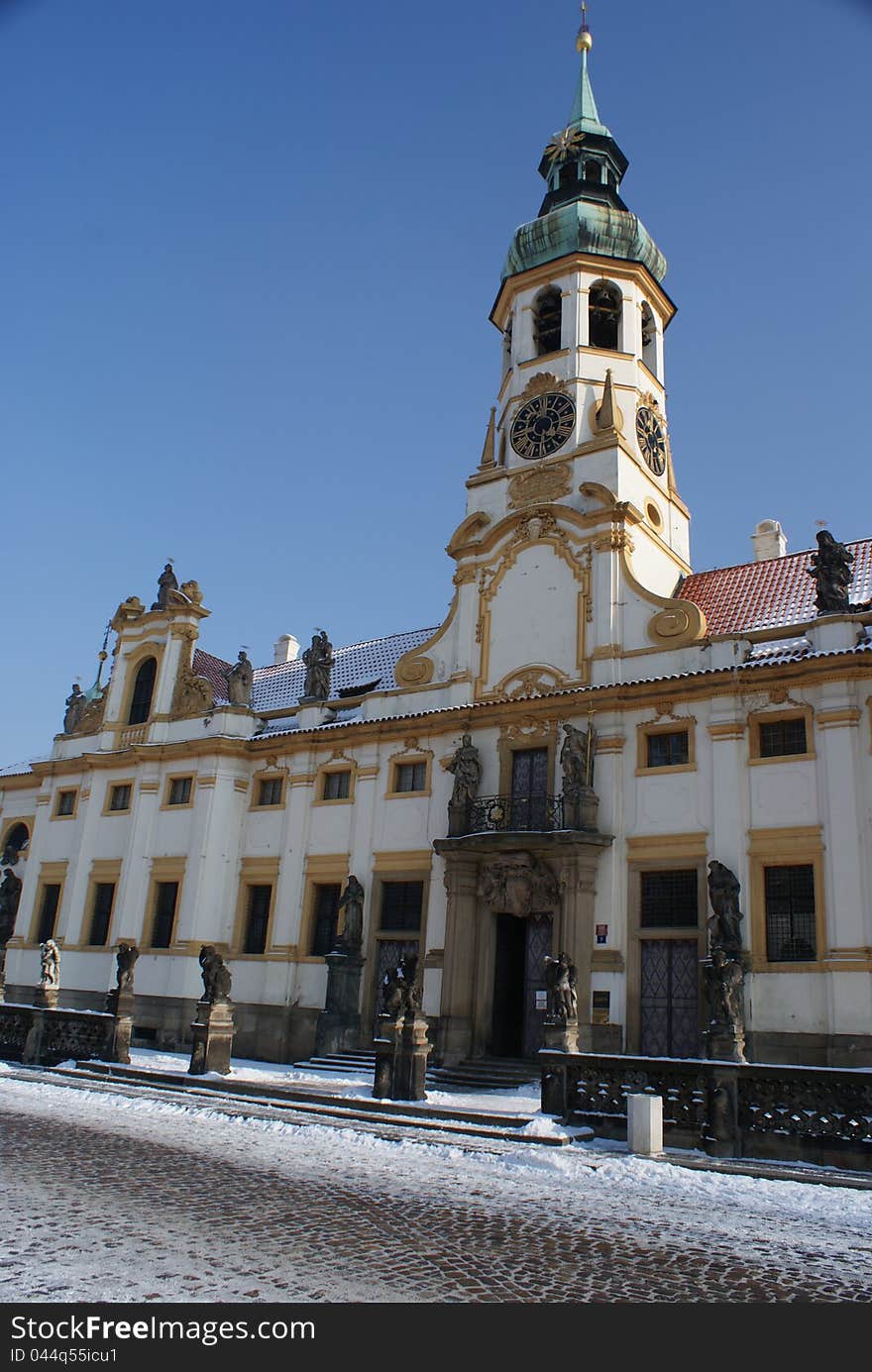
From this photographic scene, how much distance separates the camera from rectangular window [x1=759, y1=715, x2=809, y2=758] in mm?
22281

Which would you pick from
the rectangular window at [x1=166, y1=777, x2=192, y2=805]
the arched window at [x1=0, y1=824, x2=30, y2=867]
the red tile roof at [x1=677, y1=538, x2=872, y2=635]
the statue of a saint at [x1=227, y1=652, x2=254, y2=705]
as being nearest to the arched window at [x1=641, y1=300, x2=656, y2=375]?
the red tile roof at [x1=677, y1=538, x2=872, y2=635]

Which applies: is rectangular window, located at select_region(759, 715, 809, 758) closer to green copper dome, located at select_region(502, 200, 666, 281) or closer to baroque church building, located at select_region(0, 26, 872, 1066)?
baroque church building, located at select_region(0, 26, 872, 1066)

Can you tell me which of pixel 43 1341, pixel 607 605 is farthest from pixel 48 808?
pixel 43 1341

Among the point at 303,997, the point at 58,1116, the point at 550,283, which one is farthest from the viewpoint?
the point at 550,283

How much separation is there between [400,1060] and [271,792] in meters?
14.4

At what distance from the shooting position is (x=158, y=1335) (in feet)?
18.2

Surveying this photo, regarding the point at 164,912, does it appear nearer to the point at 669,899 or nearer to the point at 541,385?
the point at 669,899

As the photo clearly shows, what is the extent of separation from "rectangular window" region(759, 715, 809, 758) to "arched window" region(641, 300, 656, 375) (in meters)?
14.7

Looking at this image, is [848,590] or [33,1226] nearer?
[33,1226]

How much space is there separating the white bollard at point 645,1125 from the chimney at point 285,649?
97.4 feet

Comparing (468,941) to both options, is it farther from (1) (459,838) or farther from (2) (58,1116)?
(2) (58,1116)

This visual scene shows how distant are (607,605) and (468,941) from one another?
928cm

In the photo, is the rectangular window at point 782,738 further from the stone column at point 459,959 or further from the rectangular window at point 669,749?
the stone column at point 459,959

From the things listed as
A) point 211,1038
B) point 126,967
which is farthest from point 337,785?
point 211,1038
